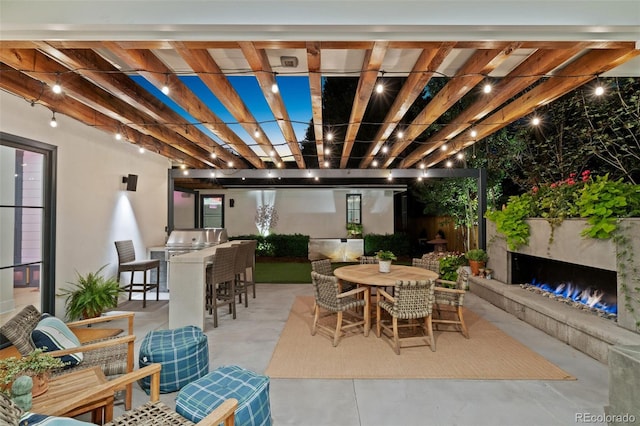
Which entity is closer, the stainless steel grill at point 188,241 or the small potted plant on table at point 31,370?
the small potted plant on table at point 31,370

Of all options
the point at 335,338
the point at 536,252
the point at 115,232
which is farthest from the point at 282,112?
the point at 536,252

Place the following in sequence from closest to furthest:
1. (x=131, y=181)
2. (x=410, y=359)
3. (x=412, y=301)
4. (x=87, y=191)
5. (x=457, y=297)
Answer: (x=410, y=359) → (x=412, y=301) → (x=457, y=297) → (x=87, y=191) → (x=131, y=181)

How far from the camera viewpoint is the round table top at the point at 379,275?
152 inches

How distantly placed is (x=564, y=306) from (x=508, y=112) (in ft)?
8.77

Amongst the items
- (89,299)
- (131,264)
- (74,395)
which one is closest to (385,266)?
(74,395)

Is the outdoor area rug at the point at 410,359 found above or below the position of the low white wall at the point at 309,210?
below

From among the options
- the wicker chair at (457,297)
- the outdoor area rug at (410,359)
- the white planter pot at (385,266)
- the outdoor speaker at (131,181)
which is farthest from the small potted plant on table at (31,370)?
the outdoor speaker at (131,181)

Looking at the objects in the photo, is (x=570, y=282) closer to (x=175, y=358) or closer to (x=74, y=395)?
(x=175, y=358)

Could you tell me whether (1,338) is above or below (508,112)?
below

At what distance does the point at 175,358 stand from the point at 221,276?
1800 millimetres

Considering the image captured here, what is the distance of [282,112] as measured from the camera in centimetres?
381

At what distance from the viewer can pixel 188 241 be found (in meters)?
6.34

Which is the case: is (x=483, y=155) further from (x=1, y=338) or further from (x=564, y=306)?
(x=1, y=338)

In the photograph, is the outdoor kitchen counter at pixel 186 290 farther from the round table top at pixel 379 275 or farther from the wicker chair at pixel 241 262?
the round table top at pixel 379 275
